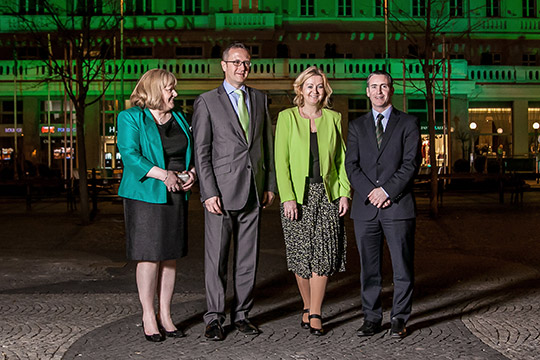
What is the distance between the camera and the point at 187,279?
9164 mm

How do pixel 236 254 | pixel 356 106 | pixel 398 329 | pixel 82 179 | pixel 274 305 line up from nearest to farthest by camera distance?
1. pixel 398 329
2. pixel 236 254
3. pixel 274 305
4. pixel 82 179
5. pixel 356 106

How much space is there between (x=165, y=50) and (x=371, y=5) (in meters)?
11.1

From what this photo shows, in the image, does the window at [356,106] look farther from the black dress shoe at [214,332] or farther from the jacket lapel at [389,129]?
the black dress shoe at [214,332]

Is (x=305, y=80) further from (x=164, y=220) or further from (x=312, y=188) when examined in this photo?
(x=164, y=220)

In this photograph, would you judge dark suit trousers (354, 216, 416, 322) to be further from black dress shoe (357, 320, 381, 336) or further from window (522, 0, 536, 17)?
window (522, 0, 536, 17)

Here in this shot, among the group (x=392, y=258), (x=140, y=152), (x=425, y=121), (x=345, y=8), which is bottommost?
(x=392, y=258)

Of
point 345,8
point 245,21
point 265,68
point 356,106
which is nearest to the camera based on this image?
point 265,68

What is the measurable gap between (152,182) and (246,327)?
1409 mm

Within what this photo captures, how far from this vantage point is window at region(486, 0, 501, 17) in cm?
4172

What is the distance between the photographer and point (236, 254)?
6.44 meters

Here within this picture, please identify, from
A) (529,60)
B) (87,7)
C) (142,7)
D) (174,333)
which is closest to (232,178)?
(174,333)

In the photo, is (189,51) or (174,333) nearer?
(174,333)

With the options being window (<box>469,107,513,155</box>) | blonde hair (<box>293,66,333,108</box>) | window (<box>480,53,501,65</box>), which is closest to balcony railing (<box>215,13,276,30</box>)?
window (<box>480,53,501,65</box>)

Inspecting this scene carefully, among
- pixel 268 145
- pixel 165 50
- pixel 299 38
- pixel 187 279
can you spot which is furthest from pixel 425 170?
pixel 268 145
